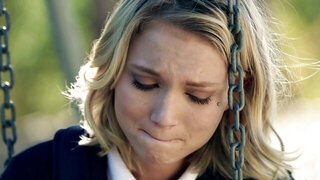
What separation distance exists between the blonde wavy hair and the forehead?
0.02 meters

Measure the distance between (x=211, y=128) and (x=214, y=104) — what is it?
0.07m

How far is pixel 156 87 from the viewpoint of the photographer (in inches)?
66.2

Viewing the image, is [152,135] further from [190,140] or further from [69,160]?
[69,160]

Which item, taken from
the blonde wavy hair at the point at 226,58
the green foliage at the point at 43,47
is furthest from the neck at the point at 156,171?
the green foliage at the point at 43,47

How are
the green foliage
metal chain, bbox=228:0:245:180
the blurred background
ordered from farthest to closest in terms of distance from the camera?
1. the green foliage
2. the blurred background
3. metal chain, bbox=228:0:245:180

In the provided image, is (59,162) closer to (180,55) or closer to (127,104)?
(127,104)

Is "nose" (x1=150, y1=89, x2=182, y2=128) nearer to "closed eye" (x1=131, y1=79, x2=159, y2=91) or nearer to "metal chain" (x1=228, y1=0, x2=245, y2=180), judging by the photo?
"closed eye" (x1=131, y1=79, x2=159, y2=91)

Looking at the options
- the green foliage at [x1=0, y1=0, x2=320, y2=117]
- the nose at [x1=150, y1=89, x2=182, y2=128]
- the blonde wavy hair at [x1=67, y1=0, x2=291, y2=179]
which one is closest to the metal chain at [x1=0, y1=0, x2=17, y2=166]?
the blonde wavy hair at [x1=67, y1=0, x2=291, y2=179]

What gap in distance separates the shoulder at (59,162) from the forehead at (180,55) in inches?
13.8

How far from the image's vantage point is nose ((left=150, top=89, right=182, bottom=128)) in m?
1.65

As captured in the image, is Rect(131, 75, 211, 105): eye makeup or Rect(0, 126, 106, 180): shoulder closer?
Rect(131, 75, 211, 105): eye makeup

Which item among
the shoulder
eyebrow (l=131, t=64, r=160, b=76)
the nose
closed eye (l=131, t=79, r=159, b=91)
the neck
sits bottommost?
the neck

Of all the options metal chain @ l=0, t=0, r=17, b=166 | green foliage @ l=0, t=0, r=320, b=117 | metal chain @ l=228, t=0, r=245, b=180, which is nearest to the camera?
metal chain @ l=228, t=0, r=245, b=180

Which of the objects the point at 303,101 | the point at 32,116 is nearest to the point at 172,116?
the point at 303,101
